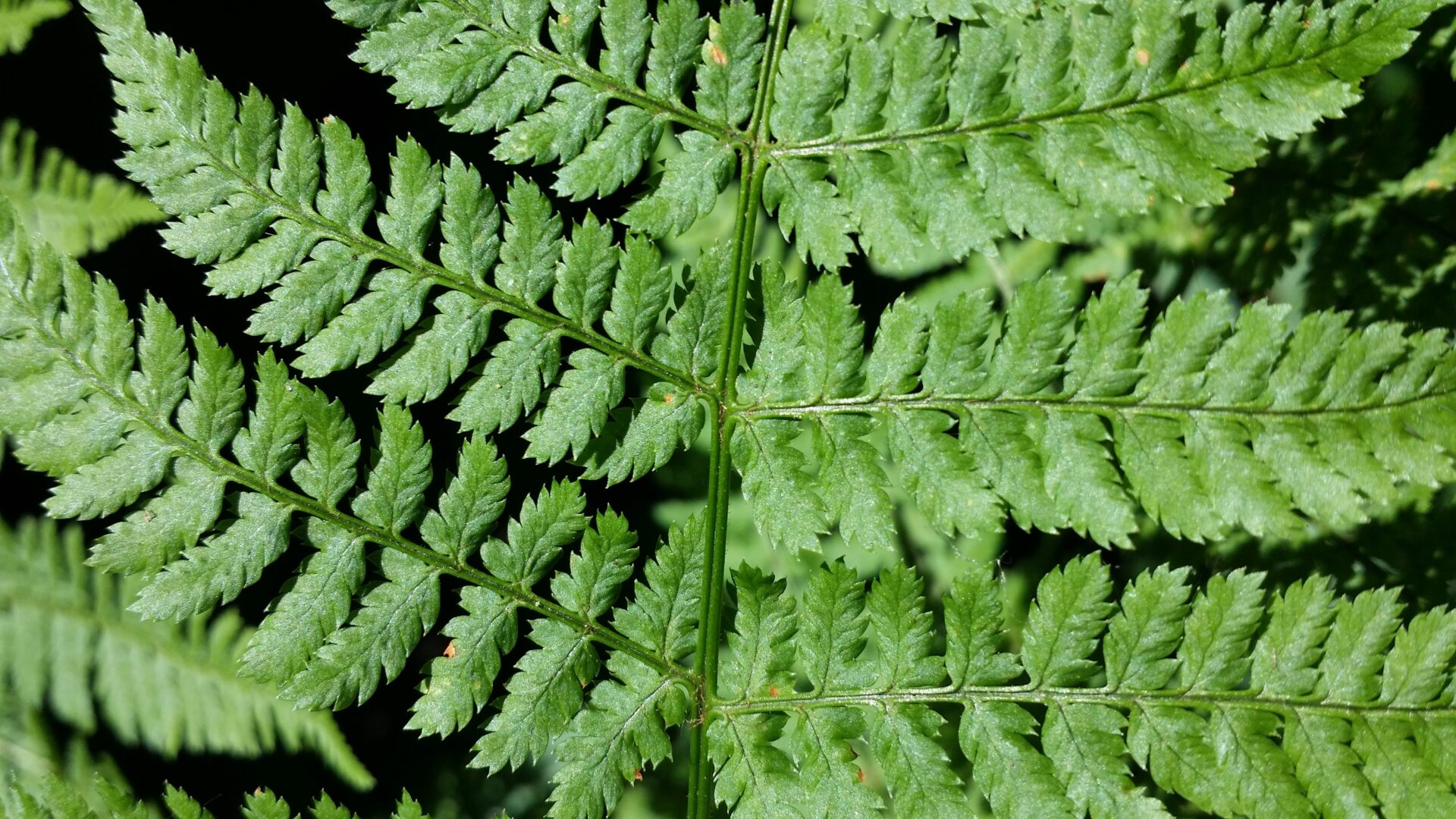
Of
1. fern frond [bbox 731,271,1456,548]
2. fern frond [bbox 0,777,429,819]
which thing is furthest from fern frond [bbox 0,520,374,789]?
fern frond [bbox 731,271,1456,548]

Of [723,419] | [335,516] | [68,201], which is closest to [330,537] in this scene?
[335,516]

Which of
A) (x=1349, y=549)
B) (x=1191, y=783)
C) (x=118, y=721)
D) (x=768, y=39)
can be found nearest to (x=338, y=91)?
(x=768, y=39)

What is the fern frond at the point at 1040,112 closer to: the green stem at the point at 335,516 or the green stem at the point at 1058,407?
the green stem at the point at 1058,407

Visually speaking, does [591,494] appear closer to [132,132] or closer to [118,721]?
[118,721]

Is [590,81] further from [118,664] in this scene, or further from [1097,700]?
[118,664]

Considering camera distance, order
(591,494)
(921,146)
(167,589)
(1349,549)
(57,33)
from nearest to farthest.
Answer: (167,589)
(921,146)
(1349,549)
(57,33)
(591,494)

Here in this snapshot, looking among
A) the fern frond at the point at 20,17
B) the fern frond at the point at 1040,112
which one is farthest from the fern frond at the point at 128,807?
the fern frond at the point at 20,17
